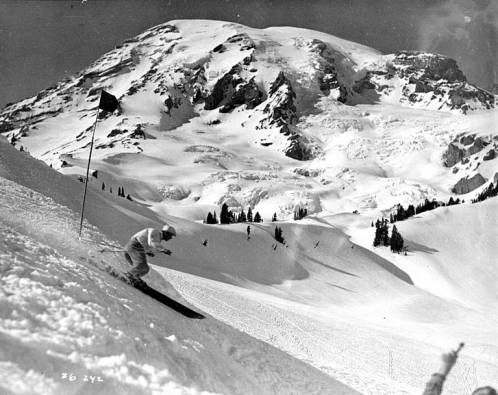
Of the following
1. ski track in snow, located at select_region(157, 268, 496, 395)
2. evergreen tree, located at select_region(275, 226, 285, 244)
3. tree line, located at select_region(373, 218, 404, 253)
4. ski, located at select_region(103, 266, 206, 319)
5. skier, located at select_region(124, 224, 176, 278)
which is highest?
skier, located at select_region(124, 224, 176, 278)

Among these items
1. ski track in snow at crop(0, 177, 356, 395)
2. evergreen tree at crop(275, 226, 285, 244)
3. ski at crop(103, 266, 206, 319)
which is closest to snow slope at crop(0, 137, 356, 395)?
ski track in snow at crop(0, 177, 356, 395)

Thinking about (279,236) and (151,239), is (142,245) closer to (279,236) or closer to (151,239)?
(151,239)

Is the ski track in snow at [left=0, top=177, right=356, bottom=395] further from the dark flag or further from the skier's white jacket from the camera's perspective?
the dark flag

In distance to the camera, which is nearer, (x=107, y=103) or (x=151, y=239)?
(x=151, y=239)

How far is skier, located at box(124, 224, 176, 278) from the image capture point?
1057 cm

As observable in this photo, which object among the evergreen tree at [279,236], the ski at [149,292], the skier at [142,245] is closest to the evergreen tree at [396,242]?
the evergreen tree at [279,236]

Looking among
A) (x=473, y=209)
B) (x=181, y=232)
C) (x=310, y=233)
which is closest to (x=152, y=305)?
(x=181, y=232)

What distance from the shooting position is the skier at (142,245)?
34.7ft

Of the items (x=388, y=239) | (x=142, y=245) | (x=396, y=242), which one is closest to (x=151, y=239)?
(x=142, y=245)

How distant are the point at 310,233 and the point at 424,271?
24.8 m

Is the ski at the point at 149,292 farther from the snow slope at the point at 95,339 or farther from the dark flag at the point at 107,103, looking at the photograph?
the dark flag at the point at 107,103

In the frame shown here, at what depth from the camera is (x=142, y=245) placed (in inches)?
A: 433

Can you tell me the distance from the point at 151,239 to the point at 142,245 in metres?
0.51

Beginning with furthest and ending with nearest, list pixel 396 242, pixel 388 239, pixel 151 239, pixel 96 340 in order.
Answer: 1. pixel 388 239
2. pixel 396 242
3. pixel 151 239
4. pixel 96 340
